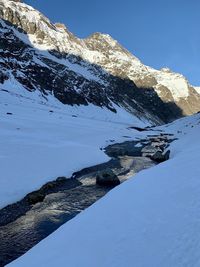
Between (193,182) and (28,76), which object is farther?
(28,76)

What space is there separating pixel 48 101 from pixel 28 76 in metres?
17.1

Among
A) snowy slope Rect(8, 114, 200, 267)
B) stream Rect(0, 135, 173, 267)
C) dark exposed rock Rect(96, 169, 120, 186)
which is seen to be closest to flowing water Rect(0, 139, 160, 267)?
stream Rect(0, 135, 173, 267)

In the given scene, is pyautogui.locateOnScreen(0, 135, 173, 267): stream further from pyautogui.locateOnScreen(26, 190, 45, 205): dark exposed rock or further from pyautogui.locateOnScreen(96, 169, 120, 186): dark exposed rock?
pyautogui.locateOnScreen(96, 169, 120, 186): dark exposed rock

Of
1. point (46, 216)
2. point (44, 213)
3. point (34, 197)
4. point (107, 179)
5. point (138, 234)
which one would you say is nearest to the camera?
point (138, 234)

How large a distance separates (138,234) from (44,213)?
1128 centimetres

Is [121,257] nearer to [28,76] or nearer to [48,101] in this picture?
[48,101]

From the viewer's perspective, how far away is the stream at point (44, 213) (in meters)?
14.5

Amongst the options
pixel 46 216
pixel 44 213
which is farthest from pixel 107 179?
pixel 46 216

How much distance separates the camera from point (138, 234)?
26.9ft

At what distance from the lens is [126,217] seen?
1011cm

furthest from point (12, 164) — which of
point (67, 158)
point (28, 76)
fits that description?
point (28, 76)

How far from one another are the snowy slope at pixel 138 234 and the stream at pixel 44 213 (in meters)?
3.88

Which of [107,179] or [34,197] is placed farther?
[107,179]

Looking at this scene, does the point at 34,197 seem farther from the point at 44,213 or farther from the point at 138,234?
the point at 138,234
